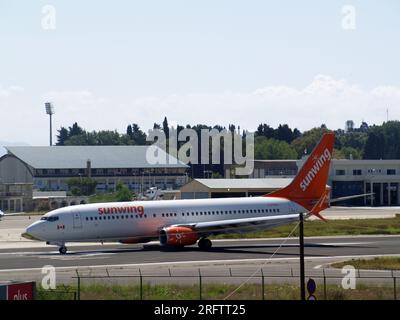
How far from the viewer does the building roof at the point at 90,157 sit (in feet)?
612

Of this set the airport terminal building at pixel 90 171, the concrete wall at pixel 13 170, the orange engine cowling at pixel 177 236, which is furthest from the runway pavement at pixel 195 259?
the concrete wall at pixel 13 170

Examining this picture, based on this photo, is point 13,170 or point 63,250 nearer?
point 63,250

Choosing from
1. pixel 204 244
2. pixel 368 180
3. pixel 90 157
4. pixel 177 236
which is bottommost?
pixel 204 244

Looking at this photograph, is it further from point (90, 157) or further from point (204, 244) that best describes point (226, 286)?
point (90, 157)

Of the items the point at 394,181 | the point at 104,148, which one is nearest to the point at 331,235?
the point at 394,181

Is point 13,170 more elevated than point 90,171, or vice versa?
point 13,170

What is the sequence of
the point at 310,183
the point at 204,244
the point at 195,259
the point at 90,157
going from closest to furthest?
the point at 195,259
the point at 204,244
the point at 310,183
the point at 90,157

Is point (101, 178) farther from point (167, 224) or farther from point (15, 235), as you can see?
point (167, 224)

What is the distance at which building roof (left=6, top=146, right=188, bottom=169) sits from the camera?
612ft

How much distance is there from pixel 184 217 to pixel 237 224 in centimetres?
383

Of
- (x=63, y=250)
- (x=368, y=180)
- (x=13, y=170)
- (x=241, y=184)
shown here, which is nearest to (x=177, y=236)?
(x=63, y=250)

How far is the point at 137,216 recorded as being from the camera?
65562mm

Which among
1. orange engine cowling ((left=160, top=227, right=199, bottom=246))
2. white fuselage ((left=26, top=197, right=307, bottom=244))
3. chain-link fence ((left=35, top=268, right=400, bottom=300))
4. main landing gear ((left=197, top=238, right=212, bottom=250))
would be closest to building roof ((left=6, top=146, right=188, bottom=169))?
white fuselage ((left=26, top=197, right=307, bottom=244))
